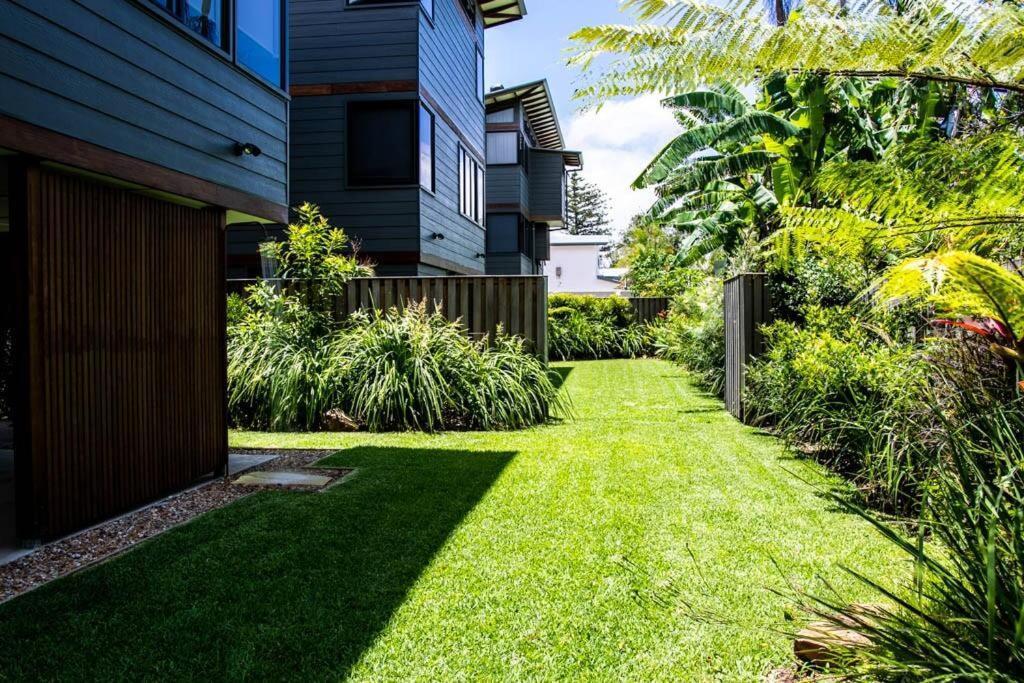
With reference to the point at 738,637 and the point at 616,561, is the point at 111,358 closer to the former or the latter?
the point at 616,561

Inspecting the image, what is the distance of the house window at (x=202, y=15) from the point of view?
5418mm

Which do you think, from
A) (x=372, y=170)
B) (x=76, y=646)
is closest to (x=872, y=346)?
(x=76, y=646)

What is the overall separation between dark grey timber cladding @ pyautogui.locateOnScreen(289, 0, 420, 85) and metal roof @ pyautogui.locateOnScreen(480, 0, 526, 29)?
5.83m

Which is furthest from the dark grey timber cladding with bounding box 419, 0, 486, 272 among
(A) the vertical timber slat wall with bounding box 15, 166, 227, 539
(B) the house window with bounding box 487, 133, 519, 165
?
(A) the vertical timber slat wall with bounding box 15, 166, 227, 539

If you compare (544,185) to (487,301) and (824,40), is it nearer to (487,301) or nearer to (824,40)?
(487,301)

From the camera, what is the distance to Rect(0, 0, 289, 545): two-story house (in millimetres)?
4066

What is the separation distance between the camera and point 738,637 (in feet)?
10.1

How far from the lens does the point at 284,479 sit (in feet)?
19.3

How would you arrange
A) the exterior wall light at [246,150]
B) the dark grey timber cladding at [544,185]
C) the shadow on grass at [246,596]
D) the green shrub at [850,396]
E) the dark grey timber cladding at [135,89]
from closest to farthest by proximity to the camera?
1. the shadow on grass at [246,596]
2. the dark grey timber cladding at [135,89]
3. the green shrub at [850,396]
4. the exterior wall light at [246,150]
5. the dark grey timber cladding at [544,185]

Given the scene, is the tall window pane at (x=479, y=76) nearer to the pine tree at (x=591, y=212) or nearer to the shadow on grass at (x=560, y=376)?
the shadow on grass at (x=560, y=376)

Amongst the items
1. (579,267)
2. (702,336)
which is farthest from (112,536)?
(579,267)

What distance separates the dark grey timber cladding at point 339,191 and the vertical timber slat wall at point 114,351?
20.5ft

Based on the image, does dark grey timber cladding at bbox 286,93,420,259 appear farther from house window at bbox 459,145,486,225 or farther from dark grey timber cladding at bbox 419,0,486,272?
house window at bbox 459,145,486,225

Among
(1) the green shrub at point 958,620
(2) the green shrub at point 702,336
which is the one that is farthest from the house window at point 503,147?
(1) the green shrub at point 958,620
